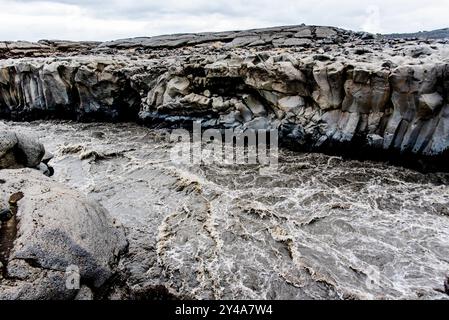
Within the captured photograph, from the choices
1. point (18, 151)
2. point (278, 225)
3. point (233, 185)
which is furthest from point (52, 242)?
point (233, 185)

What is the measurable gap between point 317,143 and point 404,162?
3833mm

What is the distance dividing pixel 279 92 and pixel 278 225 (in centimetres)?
891

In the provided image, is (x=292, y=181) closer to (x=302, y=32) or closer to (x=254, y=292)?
(x=254, y=292)

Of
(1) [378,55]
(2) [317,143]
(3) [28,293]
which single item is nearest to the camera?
(3) [28,293]

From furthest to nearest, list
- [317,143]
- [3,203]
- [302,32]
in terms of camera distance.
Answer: [302,32], [317,143], [3,203]

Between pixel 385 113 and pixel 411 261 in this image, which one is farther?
pixel 385 113

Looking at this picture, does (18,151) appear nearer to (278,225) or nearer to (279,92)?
(278,225)

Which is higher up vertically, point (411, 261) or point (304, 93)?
point (304, 93)

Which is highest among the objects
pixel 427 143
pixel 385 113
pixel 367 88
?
pixel 367 88

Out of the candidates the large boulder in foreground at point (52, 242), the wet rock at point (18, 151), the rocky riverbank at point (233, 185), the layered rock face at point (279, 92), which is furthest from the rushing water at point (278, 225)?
the wet rock at point (18, 151)

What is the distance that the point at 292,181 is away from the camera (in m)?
14.2

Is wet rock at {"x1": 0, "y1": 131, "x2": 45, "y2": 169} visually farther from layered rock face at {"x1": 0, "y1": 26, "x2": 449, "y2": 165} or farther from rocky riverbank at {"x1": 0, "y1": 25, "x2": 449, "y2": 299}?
layered rock face at {"x1": 0, "y1": 26, "x2": 449, "y2": 165}

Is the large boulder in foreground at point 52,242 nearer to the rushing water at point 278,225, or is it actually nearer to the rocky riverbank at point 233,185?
the rocky riverbank at point 233,185

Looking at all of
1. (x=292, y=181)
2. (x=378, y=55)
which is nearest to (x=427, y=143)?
(x=378, y=55)
